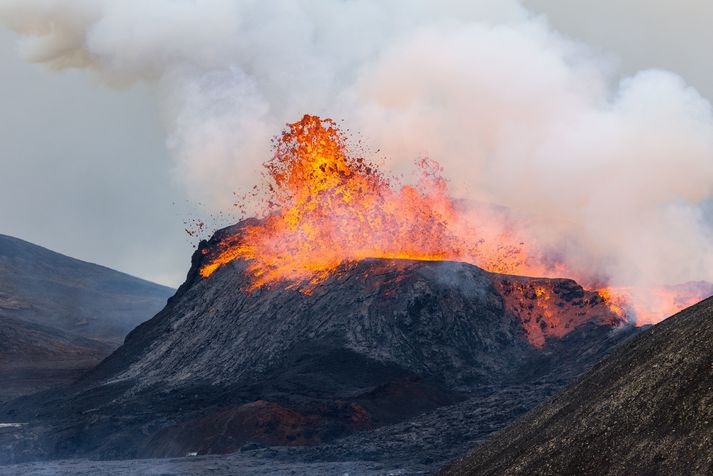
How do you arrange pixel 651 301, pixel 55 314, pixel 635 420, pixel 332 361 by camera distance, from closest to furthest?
pixel 635 420 → pixel 332 361 → pixel 651 301 → pixel 55 314

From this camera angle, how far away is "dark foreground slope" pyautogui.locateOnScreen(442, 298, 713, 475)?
A: 21.2 metres

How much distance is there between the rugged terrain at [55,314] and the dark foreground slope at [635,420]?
7442 cm

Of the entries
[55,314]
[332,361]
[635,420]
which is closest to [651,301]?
[332,361]

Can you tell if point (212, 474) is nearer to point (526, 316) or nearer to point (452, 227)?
point (526, 316)

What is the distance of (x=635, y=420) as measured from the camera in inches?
923

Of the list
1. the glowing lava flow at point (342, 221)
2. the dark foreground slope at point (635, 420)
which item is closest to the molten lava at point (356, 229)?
the glowing lava flow at point (342, 221)

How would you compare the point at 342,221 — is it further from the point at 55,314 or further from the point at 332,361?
the point at 55,314

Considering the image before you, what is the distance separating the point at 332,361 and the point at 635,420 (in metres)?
40.2

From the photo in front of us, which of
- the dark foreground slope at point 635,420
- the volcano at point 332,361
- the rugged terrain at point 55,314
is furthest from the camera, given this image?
the rugged terrain at point 55,314

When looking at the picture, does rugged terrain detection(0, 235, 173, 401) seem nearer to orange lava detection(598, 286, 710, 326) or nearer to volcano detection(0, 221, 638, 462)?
volcano detection(0, 221, 638, 462)

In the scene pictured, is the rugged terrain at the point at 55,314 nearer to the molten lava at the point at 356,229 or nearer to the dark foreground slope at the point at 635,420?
the molten lava at the point at 356,229

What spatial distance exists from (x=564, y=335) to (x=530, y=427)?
3646cm

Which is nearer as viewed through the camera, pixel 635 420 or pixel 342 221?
pixel 635 420

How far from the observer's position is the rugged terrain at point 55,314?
349 feet
